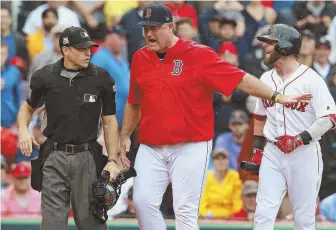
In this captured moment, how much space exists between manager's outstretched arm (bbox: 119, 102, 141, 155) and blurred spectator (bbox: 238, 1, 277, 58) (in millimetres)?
3032

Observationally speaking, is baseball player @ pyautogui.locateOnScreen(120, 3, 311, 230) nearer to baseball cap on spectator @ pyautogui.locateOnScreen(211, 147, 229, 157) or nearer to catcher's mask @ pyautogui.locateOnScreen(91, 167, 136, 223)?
catcher's mask @ pyautogui.locateOnScreen(91, 167, 136, 223)

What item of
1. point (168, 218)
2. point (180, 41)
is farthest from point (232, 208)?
point (180, 41)

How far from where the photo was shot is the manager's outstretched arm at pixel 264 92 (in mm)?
6820

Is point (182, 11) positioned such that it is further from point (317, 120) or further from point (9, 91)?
point (317, 120)

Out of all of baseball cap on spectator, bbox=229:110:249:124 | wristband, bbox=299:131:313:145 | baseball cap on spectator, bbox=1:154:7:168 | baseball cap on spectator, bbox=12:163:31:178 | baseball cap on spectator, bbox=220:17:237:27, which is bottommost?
baseball cap on spectator, bbox=12:163:31:178

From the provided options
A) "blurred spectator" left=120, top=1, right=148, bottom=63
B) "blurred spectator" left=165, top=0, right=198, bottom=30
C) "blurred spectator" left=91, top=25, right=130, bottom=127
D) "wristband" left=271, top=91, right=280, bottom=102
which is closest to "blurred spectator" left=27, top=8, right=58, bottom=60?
"blurred spectator" left=91, top=25, right=130, bottom=127

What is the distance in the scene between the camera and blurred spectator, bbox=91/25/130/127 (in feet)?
33.1

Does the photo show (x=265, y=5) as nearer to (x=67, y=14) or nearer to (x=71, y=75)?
(x=67, y=14)

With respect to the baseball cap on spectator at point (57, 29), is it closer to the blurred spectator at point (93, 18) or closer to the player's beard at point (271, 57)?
the blurred spectator at point (93, 18)

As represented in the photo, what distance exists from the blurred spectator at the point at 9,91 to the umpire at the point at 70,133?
10.1ft

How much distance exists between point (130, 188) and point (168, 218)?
537 millimetres

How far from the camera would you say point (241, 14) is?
34.4ft

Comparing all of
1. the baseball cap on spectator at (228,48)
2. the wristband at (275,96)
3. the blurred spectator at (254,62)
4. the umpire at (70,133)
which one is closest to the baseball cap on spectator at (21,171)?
the baseball cap on spectator at (228,48)

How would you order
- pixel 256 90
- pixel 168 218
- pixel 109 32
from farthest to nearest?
pixel 109 32 < pixel 168 218 < pixel 256 90
